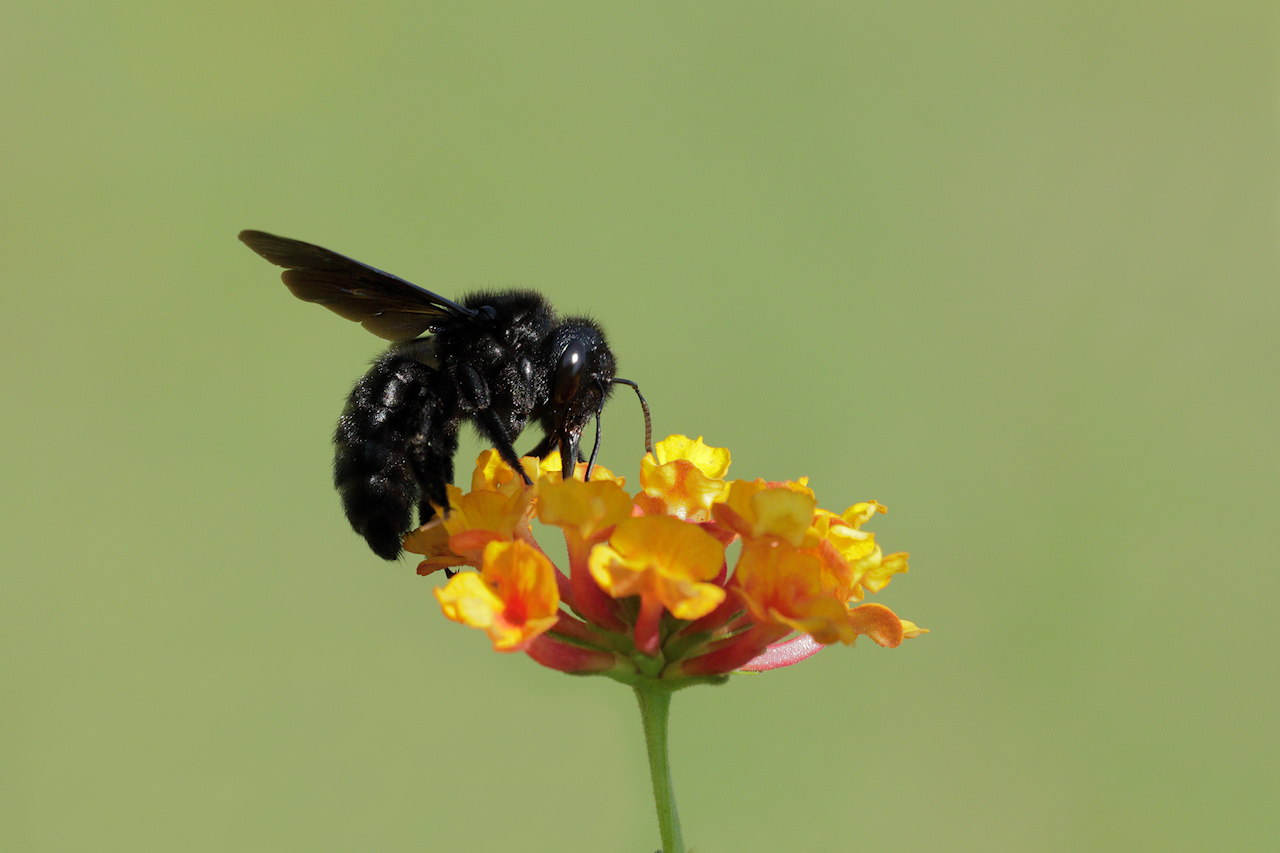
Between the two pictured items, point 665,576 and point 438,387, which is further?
point 438,387

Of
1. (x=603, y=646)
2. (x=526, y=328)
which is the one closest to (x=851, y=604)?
(x=603, y=646)

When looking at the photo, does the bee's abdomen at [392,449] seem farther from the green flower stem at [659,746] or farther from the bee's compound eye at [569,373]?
the green flower stem at [659,746]

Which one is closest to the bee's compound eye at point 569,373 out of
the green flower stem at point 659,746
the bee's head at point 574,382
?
the bee's head at point 574,382

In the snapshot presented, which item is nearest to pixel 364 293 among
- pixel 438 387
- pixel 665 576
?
pixel 438 387

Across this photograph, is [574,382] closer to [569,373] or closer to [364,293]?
[569,373]

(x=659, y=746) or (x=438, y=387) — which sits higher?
(x=438, y=387)

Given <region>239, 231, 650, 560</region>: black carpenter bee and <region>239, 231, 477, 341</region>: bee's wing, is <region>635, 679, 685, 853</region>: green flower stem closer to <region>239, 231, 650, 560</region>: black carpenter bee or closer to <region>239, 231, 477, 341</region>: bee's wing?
<region>239, 231, 650, 560</region>: black carpenter bee
